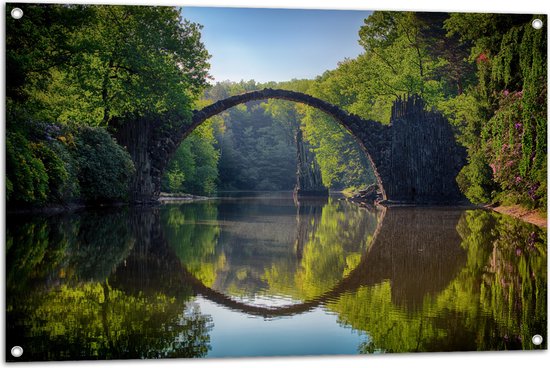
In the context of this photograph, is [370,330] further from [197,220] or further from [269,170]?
[269,170]

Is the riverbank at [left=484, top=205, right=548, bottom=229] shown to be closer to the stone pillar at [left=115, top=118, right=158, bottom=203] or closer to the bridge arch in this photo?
the bridge arch

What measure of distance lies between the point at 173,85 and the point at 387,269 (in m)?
14.6

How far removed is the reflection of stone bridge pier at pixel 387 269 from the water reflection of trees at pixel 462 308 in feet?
0.18

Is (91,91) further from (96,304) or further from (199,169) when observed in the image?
(199,169)

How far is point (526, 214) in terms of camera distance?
49.0 feet

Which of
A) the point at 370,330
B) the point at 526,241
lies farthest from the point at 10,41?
the point at 526,241

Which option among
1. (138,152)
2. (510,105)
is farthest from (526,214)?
(138,152)

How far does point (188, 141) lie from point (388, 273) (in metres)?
30.0

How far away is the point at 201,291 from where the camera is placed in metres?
6.61

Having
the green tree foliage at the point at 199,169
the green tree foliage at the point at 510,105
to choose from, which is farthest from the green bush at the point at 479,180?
the green tree foliage at the point at 199,169

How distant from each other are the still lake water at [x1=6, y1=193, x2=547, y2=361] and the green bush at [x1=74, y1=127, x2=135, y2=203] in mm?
7248

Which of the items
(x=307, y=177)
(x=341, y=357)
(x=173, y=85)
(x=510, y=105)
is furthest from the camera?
(x=307, y=177)

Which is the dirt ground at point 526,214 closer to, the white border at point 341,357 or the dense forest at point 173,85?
the dense forest at point 173,85

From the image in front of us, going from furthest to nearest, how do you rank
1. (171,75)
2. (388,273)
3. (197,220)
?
(171,75), (197,220), (388,273)
